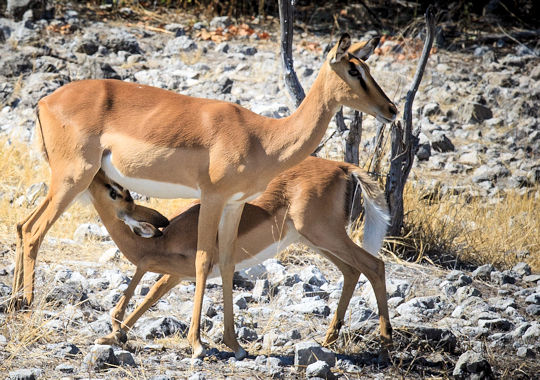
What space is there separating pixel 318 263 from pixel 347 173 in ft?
4.42

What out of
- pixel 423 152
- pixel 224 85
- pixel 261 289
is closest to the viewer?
pixel 261 289

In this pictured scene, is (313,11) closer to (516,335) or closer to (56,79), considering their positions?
(56,79)

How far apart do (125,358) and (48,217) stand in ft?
4.09

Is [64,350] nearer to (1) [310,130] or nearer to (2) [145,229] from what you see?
(2) [145,229]

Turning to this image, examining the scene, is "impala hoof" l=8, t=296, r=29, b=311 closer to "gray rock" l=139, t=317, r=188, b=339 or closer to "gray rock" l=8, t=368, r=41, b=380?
"gray rock" l=139, t=317, r=188, b=339

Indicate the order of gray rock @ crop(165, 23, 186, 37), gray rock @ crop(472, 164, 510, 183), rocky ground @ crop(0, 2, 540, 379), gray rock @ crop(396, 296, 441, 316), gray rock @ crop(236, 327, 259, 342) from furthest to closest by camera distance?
gray rock @ crop(165, 23, 186, 37) < gray rock @ crop(472, 164, 510, 183) < gray rock @ crop(396, 296, 441, 316) < gray rock @ crop(236, 327, 259, 342) < rocky ground @ crop(0, 2, 540, 379)

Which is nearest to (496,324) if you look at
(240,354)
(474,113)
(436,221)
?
(240,354)

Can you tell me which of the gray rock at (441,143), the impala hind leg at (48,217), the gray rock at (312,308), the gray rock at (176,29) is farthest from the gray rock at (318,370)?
the gray rock at (176,29)

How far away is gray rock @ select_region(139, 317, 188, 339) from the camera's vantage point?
5480 mm

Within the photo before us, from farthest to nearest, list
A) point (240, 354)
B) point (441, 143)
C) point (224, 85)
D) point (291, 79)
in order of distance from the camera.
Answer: point (224, 85) → point (441, 143) → point (291, 79) → point (240, 354)

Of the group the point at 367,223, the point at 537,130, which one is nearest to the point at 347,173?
the point at 367,223

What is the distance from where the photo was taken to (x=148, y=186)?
5.50m

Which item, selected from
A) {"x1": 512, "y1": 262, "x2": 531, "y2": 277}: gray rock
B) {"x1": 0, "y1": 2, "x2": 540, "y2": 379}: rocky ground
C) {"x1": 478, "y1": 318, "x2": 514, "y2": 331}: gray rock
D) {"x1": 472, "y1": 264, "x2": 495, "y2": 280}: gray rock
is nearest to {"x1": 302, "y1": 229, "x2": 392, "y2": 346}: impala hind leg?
{"x1": 0, "y1": 2, "x2": 540, "y2": 379}: rocky ground

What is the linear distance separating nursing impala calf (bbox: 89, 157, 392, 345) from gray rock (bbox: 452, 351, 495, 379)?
78 cm
